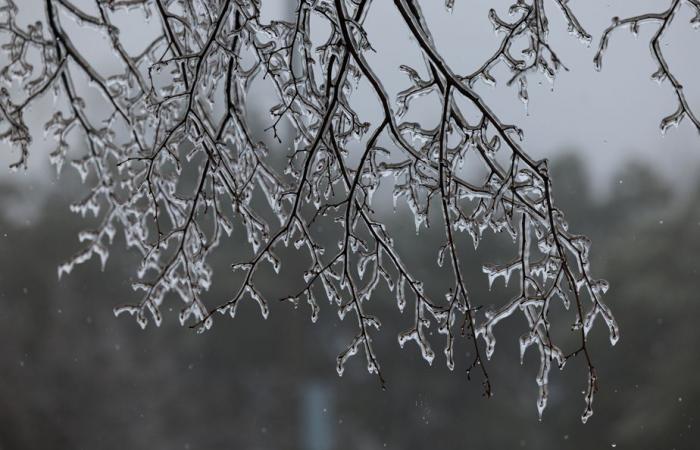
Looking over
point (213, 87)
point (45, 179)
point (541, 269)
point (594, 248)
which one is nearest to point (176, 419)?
point (45, 179)

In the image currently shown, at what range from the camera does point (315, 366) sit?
493 cm

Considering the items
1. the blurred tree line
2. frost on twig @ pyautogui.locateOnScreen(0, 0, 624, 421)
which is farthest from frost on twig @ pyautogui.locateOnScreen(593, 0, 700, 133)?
the blurred tree line

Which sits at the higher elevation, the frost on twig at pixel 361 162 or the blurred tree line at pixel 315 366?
the blurred tree line at pixel 315 366

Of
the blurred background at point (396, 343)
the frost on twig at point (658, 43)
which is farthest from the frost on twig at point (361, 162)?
the blurred background at point (396, 343)

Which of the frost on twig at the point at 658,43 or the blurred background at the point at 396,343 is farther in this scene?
the blurred background at the point at 396,343

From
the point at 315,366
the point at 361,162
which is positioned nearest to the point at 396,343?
the point at 315,366

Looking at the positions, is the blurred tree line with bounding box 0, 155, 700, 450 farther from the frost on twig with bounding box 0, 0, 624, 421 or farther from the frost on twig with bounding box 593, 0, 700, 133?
the frost on twig with bounding box 593, 0, 700, 133

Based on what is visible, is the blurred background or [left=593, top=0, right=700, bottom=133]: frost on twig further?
the blurred background

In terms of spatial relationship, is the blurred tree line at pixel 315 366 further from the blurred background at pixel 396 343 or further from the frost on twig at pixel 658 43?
the frost on twig at pixel 658 43

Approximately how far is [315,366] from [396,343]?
57cm

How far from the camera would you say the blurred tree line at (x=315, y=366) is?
174 inches

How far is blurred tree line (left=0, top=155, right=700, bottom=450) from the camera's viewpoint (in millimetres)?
4410

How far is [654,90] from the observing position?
16.0ft

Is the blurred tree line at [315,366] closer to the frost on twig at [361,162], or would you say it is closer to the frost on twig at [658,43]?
the frost on twig at [361,162]
